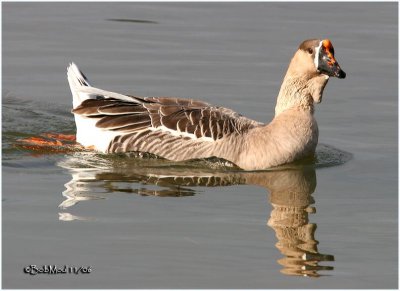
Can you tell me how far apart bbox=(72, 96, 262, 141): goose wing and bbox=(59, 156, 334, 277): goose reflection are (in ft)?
1.51

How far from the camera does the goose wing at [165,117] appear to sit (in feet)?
44.3

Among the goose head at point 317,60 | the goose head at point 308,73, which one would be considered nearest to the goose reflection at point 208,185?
the goose head at point 308,73

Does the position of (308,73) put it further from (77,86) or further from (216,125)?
(77,86)

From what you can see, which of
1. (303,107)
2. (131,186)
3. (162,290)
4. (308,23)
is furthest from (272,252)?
(308,23)

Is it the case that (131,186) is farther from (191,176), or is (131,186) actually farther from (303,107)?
(303,107)

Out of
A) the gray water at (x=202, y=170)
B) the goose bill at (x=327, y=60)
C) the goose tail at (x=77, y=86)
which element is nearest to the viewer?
the gray water at (x=202, y=170)

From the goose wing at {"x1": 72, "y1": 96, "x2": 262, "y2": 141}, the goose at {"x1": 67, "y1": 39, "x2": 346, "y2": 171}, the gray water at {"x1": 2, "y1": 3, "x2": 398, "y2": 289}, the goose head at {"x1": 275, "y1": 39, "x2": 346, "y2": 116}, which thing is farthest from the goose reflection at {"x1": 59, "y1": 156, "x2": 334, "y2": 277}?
the goose head at {"x1": 275, "y1": 39, "x2": 346, "y2": 116}

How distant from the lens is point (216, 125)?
13.5m

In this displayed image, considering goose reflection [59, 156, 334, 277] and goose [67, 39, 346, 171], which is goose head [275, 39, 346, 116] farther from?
goose reflection [59, 156, 334, 277]

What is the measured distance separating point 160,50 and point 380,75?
12.8ft

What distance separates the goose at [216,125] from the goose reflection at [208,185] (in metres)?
0.23

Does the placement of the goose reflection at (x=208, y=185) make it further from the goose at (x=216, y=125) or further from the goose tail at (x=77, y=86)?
the goose tail at (x=77, y=86)

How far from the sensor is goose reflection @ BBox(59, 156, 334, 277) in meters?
11.1

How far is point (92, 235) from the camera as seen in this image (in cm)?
1056
